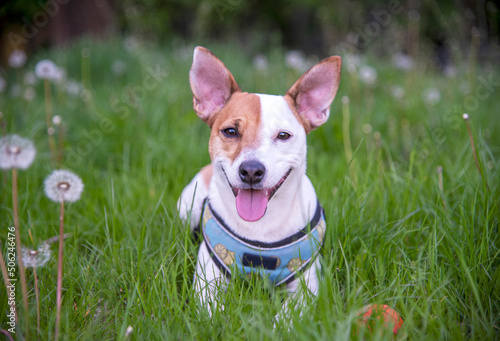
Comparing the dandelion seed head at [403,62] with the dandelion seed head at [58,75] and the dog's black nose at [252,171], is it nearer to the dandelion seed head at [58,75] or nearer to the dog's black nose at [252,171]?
the dog's black nose at [252,171]

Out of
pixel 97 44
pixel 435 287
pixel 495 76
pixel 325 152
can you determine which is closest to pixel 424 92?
pixel 495 76

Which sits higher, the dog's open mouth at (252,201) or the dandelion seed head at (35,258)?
the dog's open mouth at (252,201)

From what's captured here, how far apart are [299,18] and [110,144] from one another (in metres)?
13.2

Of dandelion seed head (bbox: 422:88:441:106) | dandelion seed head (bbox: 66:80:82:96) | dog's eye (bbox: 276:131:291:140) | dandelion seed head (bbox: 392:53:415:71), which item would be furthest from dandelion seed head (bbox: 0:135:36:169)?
dandelion seed head (bbox: 392:53:415:71)

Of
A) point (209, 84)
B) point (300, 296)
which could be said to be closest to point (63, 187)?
point (209, 84)

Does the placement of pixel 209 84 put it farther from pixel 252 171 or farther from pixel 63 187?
pixel 63 187

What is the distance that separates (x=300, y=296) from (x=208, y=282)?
1.51 ft

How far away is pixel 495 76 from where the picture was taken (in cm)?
548

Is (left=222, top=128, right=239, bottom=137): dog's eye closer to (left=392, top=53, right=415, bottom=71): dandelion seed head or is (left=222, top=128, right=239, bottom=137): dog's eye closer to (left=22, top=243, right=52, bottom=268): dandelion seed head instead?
(left=22, top=243, right=52, bottom=268): dandelion seed head

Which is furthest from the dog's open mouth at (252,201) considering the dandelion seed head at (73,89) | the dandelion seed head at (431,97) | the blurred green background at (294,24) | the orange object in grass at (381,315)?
the dandelion seed head at (73,89)

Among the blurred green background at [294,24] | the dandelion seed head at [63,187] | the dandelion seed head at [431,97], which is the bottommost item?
the dandelion seed head at [63,187]

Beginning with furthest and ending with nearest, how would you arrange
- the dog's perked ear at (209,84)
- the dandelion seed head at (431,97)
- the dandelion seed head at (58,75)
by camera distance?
the dandelion seed head at (431,97), the dandelion seed head at (58,75), the dog's perked ear at (209,84)

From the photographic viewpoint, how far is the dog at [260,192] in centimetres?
193

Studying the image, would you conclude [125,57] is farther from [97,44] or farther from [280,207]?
[280,207]
